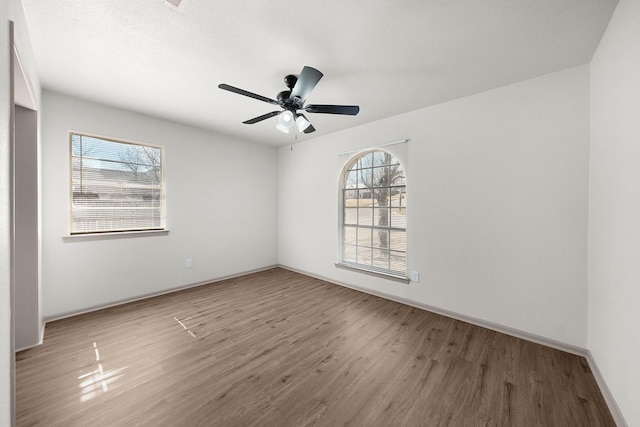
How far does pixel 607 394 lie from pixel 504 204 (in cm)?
161

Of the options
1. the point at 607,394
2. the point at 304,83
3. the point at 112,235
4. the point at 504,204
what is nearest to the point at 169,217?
the point at 112,235

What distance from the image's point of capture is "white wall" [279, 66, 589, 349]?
7.15 ft

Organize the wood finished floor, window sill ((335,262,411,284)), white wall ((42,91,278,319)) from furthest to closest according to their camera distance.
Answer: window sill ((335,262,411,284)) < white wall ((42,91,278,319)) < the wood finished floor

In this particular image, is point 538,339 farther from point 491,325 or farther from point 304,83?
point 304,83

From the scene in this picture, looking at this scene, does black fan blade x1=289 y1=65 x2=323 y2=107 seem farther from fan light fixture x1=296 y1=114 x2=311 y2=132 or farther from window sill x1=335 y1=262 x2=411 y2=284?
window sill x1=335 y1=262 x2=411 y2=284

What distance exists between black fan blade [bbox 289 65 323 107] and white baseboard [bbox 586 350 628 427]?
9.85ft

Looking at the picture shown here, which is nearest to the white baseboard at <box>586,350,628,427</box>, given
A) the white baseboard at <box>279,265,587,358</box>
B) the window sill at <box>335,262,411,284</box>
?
the white baseboard at <box>279,265,587,358</box>

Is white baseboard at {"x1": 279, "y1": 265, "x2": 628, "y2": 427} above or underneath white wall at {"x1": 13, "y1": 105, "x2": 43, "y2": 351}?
underneath

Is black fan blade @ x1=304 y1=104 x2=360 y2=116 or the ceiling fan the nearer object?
the ceiling fan

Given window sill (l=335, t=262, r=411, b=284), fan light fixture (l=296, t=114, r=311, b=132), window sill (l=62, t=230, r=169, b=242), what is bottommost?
window sill (l=335, t=262, r=411, b=284)

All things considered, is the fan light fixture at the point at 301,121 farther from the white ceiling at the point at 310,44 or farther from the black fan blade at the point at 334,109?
the white ceiling at the point at 310,44

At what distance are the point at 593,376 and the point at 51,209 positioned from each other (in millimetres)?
5405

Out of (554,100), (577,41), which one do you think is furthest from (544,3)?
(554,100)

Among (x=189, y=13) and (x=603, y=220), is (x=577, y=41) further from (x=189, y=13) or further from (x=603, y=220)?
(x=189, y=13)
